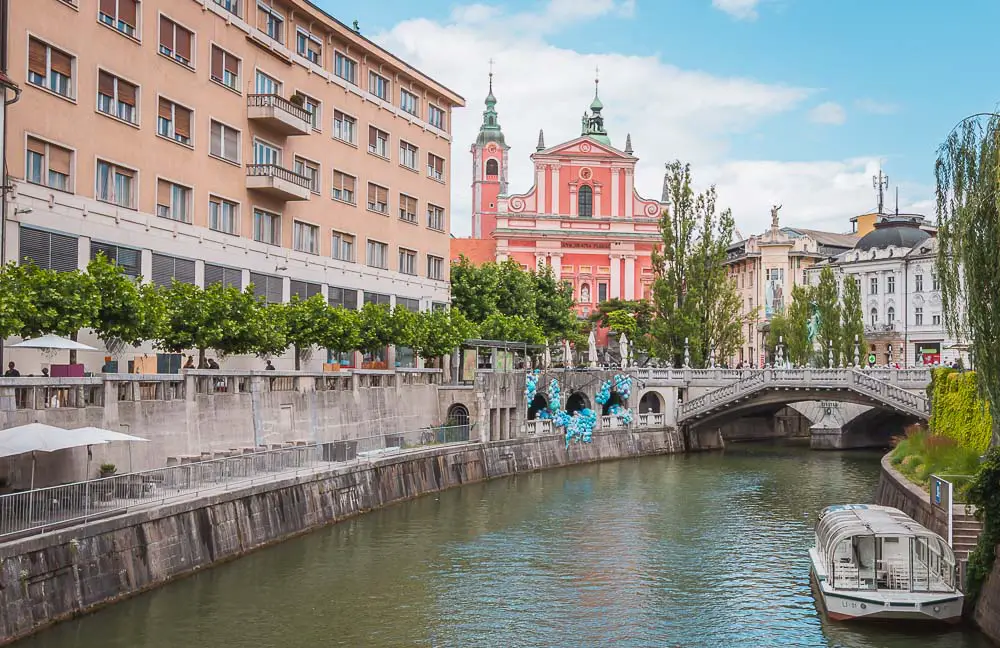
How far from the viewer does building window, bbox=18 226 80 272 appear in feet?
124

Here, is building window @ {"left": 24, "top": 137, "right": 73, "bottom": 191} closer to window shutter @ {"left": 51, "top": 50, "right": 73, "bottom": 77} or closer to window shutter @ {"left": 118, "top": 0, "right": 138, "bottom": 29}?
window shutter @ {"left": 51, "top": 50, "right": 73, "bottom": 77}

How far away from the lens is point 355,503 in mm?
41375

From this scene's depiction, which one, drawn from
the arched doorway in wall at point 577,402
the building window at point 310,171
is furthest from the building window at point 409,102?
the arched doorway in wall at point 577,402

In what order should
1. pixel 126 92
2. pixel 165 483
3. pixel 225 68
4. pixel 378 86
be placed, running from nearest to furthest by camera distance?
1. pixel 165 483
2. pixel 126 92
3. pixel 225 68
4. pixel 378 86

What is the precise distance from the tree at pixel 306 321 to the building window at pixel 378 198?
43.9ft

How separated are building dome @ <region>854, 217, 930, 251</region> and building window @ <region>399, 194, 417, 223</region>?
54.5 m

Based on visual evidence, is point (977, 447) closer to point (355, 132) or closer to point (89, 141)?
point (89, 141)

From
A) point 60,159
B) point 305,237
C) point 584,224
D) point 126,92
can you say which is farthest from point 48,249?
point 584,224

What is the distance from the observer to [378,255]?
62250mm

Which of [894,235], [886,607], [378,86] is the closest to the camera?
[886,607]

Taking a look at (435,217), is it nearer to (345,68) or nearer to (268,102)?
(345,68)

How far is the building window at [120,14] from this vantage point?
41.1 m

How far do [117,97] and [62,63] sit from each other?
10.2 ft

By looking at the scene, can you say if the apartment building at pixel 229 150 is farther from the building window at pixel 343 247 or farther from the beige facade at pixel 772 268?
the beige facade at pixel 772 268
